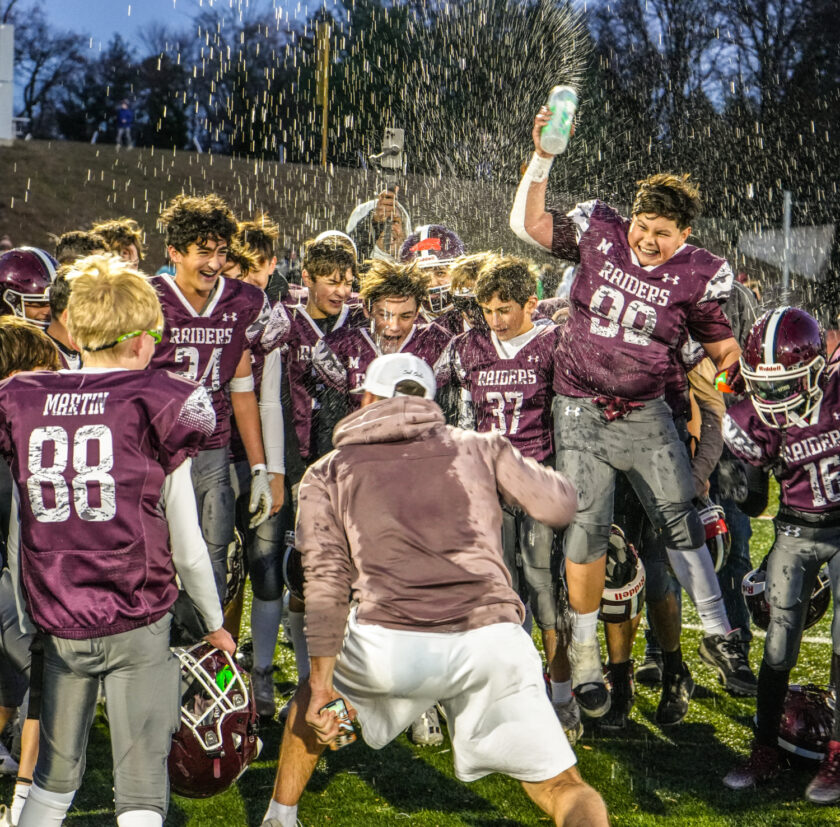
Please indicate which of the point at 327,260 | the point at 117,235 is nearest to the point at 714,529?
the point at 327,260

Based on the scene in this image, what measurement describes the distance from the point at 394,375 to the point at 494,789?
1748 mm

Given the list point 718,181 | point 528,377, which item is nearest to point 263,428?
point 528,377

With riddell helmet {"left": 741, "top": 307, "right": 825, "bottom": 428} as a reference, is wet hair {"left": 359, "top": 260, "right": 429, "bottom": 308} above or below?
above

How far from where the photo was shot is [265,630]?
15.4 ft

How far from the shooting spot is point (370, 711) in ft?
9.82

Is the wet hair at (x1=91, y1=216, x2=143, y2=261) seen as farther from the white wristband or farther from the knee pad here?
the knee pad

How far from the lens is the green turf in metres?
3.69

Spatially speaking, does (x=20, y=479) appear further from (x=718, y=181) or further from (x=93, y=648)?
(x=718, y=181)

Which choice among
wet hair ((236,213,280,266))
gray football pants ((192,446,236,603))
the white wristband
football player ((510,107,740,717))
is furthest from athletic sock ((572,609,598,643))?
wet hair ((236,213,280,266))

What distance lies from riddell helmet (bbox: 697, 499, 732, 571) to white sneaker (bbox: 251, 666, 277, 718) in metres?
2.00

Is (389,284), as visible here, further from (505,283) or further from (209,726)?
(209,726)

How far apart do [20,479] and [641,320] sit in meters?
2.57

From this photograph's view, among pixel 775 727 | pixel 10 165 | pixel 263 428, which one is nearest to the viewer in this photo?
pixel 775 727

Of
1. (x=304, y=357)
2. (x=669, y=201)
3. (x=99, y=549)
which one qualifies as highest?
(x=669, y=201)
